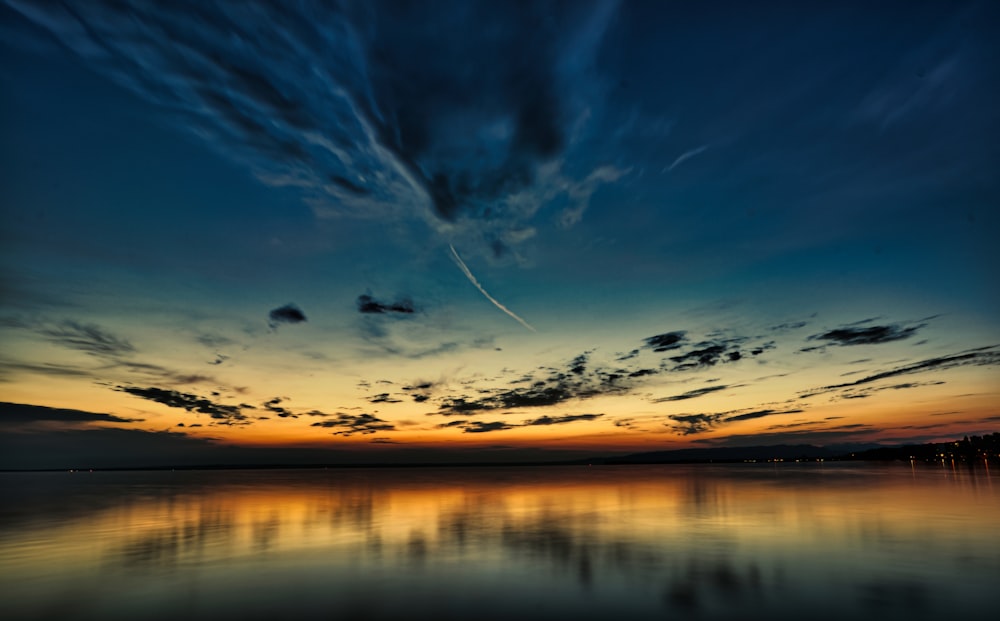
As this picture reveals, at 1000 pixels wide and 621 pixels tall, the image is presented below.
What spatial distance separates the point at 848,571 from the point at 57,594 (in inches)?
944

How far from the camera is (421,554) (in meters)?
20.6

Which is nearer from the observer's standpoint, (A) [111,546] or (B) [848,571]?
(B) [848,571]

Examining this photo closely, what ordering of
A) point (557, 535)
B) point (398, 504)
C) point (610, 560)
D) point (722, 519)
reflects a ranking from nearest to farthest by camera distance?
point (610, 560)
point (557, 535)
point (722, 519)
point (398, 504)

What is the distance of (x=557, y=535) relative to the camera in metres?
25.1

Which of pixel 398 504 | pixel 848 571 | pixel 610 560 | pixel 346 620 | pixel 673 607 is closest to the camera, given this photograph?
pixel 346 620

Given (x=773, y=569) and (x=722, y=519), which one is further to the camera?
(x=722, y=519)

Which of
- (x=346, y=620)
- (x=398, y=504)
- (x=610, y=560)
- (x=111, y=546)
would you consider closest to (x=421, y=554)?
(x=610, y=560)

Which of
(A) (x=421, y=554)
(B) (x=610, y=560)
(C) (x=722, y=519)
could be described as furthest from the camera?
(C) (x=722, y=519)

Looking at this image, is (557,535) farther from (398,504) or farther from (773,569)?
(398,504)

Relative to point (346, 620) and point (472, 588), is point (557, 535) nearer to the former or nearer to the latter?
point (472, 588)

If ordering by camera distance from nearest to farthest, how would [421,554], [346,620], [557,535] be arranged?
[346,620] < [421,554] < [557,535]

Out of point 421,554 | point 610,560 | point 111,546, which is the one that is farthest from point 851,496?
point 111,546

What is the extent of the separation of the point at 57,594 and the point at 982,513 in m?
45.5

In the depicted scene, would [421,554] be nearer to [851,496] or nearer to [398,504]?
[398,504]
